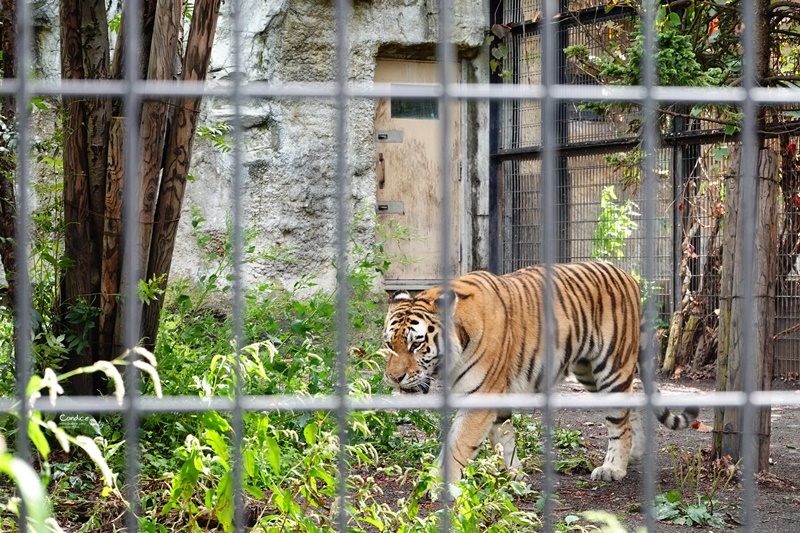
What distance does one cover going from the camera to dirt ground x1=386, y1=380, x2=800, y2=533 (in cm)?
386

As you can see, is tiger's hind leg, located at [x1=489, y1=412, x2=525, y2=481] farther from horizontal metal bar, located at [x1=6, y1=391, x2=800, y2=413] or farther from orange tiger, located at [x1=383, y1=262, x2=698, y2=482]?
horizontal metal bar, located at [x1=6, y1=391, x2=800, y2=413]

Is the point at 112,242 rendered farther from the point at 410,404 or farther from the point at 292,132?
the point at 292,132

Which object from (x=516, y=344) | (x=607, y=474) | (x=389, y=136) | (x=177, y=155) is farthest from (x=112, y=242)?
(x=389, y=136)

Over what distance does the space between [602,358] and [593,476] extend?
656mm

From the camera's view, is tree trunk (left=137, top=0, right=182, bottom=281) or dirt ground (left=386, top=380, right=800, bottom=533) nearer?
tree trunk (left=137, top=0, right=182, bottom=281)

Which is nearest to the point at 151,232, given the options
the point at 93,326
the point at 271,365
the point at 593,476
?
the point at 93,326

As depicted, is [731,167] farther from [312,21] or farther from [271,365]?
[312,21]

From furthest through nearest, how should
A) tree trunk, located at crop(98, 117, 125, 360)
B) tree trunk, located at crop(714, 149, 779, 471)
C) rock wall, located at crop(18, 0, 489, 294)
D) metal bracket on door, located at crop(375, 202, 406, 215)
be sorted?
metal bracket on door, located at crop(375, 202, 406, 215)
rock wall, located at crop(18, 0, 489, 294)
tree trunk, located at crop(714, 149, 779, 471)
tree trunk, located at crop(98, 117, 125, 360)

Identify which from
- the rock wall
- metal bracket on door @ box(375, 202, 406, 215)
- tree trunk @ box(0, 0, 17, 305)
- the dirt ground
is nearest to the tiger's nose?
the dirt ground

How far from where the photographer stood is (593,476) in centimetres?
471

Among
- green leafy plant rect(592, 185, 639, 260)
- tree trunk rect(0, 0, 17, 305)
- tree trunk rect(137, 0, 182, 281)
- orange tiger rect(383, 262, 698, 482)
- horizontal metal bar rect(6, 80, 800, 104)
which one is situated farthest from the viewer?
green leafy plant rect(592, 185, 639, 260)

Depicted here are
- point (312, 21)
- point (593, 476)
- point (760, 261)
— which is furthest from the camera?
point (312, 21)

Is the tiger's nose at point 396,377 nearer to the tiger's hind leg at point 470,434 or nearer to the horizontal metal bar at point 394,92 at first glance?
the tiger's hind leg at point 470,434

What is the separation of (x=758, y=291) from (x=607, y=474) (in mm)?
1144
